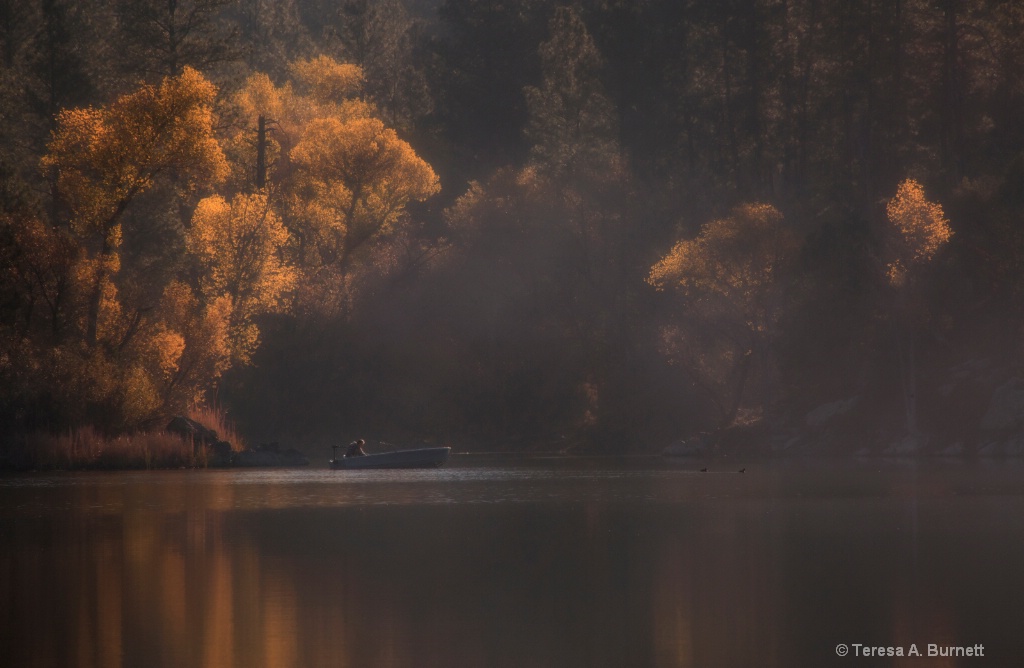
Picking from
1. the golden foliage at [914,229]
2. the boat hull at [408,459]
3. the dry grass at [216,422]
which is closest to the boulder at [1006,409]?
the golden foliage at [914,229]

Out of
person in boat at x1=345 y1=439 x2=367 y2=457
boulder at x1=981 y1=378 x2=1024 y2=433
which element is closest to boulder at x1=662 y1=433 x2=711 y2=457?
boulder at x1=981 y1=378 x2=1024 y2=433

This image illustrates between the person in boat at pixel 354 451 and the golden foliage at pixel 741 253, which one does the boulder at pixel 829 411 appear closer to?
the golden foliage at pixel 741 253

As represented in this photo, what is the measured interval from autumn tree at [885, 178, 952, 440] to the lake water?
94.3 feet

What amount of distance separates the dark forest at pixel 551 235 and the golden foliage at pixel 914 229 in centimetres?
18

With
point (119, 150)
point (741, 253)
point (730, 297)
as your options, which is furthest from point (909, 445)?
point (119, 150)

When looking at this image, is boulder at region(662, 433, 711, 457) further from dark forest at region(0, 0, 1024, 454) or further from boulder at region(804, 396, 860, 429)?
boulder at region(804, 396, 860, 429)

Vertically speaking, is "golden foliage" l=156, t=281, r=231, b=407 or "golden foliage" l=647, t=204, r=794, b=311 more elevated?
"golden foliage" l=647, t=204, r=794, b=311

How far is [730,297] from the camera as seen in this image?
77938 mm

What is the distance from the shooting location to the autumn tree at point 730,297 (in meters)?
76.6

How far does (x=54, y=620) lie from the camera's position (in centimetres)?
1925

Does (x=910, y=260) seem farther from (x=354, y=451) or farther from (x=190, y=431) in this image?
(x=190, y=431)

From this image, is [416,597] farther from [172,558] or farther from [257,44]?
[257,44]

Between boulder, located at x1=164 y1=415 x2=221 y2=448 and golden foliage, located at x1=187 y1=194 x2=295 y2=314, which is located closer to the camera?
boulder, located at x1=164 y1=415 x2=221 y2=448

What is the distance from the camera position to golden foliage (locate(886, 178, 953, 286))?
72.0 meters
